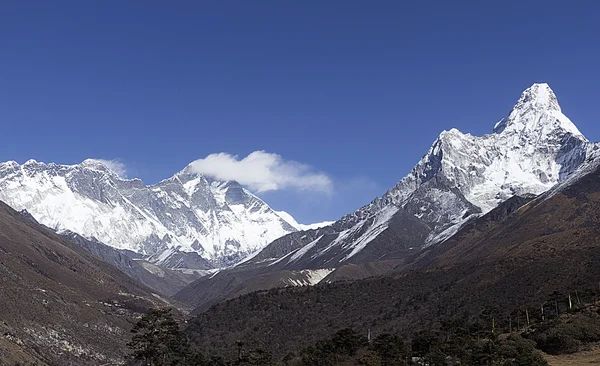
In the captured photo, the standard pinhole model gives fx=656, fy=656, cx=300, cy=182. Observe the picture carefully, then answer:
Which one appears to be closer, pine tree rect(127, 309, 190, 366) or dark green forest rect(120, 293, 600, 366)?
dark green forest rect(120, 293, 600, 366)

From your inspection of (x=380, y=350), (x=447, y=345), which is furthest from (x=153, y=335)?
(x=447, y=345)

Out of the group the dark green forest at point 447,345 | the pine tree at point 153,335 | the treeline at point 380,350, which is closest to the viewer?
the dark green forest at point 447,345

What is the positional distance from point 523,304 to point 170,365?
11791cm

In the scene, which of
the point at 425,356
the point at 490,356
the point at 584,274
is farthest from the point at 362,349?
the point at 584,274

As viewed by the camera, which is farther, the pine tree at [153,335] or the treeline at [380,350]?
Result: the pine tree at [153,335]

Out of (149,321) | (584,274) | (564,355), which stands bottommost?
(564,355)

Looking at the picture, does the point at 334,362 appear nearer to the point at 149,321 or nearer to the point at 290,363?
the point at 290,363

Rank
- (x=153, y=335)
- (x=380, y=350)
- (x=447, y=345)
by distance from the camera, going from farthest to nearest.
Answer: (x=380, y=350)
(x=447, y=345)
(x=153, y=335)

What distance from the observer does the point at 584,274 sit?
198 meters

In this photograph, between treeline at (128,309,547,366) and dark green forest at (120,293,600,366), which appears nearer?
dark green forest at (120,293,600,366)

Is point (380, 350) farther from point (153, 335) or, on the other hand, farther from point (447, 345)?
point (153, 335)

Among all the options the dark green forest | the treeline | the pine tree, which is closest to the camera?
the dark green forest

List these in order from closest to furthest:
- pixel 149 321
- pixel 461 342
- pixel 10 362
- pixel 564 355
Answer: pixel 564 355 < pixel 149 321 < pixel 461 342 < pixel 10 362

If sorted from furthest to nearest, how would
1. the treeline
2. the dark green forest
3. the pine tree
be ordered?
the pine tree → the treeline → the dark green forest
